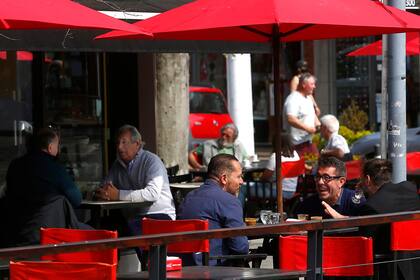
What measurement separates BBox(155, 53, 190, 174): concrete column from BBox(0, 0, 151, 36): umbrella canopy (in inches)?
220

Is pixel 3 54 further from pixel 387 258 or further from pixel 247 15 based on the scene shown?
pixel 387 258

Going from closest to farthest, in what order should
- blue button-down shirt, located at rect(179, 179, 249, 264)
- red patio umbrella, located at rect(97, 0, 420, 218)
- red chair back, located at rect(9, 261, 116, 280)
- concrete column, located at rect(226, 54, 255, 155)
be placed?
red chair back, located at rect(9, 261, 116, 280) < blue button-down shirt, located at rect(179, 179, 249, 264) < red patio umbrella, located at rect(97, 0, 420, 218) < concrete column, located at rect(226, 54, 255, 155)

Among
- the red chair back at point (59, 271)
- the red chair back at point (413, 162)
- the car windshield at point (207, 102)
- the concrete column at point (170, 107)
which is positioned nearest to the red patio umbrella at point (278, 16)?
the red chair back at point (59, 271)

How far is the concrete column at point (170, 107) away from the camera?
12.8 m

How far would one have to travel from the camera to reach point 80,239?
629cm

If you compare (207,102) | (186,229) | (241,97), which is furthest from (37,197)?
(207,102)

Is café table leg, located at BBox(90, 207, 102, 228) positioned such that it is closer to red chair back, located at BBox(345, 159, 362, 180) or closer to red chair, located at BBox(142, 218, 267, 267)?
red chair, located at BBox(142, 218, 267, 267)

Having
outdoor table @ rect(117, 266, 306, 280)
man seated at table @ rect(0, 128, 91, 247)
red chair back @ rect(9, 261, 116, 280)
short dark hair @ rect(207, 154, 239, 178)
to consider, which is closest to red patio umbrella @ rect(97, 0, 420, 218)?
short dark hair @ rect(207, 154, 239, 178)

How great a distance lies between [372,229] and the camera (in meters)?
6.79

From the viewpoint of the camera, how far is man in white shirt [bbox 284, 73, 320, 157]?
43.0 feet

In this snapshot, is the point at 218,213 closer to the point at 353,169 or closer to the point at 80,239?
the point at 80,239

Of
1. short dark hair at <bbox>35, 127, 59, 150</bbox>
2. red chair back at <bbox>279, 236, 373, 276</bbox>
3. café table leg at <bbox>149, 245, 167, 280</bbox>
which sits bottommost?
red chair back at <bbox>279, 236, 373, 276</bbox>

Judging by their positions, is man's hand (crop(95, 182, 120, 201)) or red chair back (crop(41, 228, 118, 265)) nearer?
red chair back (crop(41, 228, 118, 265))

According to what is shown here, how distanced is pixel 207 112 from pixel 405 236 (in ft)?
58.9
